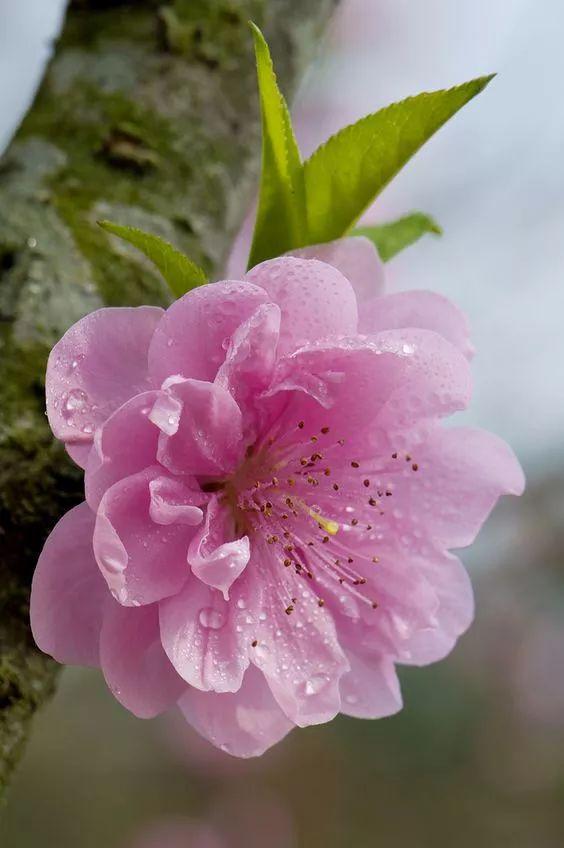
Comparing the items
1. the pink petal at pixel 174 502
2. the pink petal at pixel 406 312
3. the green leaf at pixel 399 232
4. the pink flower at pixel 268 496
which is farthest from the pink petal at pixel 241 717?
the green leaf at pixel 399 232

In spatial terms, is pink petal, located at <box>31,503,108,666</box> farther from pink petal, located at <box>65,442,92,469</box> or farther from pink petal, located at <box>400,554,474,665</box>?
pink petal, located at <box>400,554,474,665</box>

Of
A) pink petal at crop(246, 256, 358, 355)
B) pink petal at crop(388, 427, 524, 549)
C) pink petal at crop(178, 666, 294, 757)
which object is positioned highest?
pink petal at crop(246, 256, 358, 355)

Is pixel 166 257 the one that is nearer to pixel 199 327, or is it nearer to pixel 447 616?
pixel 199 327

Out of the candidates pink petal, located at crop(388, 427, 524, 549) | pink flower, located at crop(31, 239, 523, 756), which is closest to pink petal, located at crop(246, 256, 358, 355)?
pink flower, located at crop(31, 239, 523, 756)

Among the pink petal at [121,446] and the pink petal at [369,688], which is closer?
the pink petal at [121,446]

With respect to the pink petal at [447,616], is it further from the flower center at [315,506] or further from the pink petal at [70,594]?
the pink petal at [70,594]
